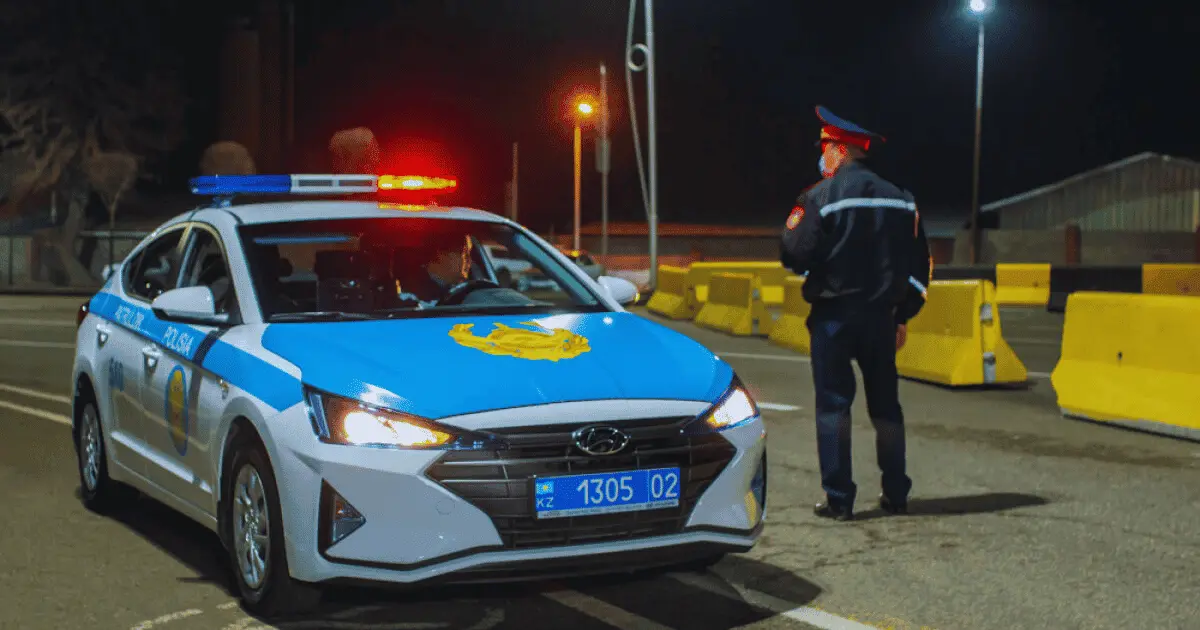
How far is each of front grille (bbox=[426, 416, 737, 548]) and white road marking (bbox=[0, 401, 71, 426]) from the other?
722cm

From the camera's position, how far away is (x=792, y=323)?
19469 mm

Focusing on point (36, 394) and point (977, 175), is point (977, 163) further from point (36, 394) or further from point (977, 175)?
point (36, 394)

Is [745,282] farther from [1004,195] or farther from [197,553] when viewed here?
[1004,195]

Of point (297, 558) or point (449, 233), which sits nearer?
point (297, 558)

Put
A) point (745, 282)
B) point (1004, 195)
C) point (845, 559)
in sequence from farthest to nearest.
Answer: point (1004, 195) → point (745, 282) → point (845, 559)

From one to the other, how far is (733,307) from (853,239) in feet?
51.6

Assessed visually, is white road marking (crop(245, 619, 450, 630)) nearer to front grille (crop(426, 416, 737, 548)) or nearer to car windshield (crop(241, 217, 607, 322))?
front grille (crop(426, 416, 737, 548))

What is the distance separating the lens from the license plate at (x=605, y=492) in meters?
5.05

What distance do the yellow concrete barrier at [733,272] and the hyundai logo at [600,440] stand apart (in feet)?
70.1

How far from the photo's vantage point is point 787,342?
63.1 ft

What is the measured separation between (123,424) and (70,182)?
157 feet

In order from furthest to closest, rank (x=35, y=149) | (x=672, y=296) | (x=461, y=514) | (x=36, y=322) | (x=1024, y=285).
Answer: (x=35, y=149) < (x=1024, y=285) < (x=672, y=296) < (x=36, y=322) < (x=461, y=514)

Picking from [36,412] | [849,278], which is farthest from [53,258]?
[849,278]

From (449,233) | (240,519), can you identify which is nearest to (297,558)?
(240,519)
